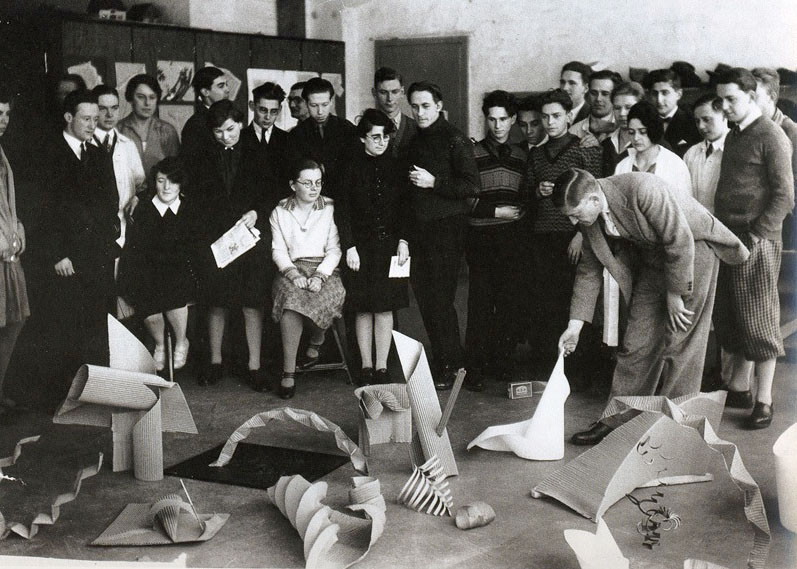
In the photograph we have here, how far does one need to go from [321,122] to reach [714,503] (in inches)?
103

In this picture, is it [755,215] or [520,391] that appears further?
[520,391]

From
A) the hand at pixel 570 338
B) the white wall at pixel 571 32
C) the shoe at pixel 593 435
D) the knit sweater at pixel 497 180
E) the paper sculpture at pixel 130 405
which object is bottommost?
the shoe at pixel 593 435

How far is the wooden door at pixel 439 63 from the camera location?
372 centimetres

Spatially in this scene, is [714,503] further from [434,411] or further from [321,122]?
[321,122]

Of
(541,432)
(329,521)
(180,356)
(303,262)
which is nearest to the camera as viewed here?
(329,521)

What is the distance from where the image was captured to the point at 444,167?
411 cm

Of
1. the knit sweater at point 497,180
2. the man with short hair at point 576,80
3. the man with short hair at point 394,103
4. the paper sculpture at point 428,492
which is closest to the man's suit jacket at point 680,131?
the man with short hair at point 576,80

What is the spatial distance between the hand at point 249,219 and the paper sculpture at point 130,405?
1252 mm

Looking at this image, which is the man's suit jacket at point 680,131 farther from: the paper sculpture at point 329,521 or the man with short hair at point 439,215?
the paper sculpture at point 329,521

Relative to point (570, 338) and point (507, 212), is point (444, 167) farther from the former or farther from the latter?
point (570, 338)

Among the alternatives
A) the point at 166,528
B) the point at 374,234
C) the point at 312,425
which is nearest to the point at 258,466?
the point at 312,425

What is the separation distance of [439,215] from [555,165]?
583mm

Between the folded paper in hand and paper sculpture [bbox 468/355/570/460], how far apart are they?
1585 millimetres

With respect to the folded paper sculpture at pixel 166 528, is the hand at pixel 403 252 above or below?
above
